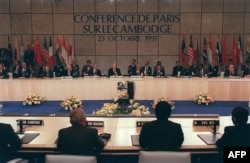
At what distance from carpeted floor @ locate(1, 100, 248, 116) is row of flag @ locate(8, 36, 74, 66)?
2820 mm

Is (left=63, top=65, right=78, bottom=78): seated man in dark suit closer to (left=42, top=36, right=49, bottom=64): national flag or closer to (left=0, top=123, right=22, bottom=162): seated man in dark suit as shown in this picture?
(left=42, top=36, right=49, bottom=64): national flag

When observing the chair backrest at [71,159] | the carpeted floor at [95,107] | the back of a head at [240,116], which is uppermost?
the back of a head at [240,116]

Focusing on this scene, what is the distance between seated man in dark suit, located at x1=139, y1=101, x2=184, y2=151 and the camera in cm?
339

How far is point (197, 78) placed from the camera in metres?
10.1

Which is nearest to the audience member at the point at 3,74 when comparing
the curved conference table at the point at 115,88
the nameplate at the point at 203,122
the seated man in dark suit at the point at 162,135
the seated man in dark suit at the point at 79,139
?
the curved conference table at the point at 115,88

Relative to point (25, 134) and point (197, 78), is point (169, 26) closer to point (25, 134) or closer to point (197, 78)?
point (197, 78)

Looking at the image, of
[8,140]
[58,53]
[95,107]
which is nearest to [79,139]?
[8,140]

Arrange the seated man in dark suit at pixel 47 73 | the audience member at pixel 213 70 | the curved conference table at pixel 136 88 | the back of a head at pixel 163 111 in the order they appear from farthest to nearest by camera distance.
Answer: the audience member at pixel 213 70 → the seated man in dark suit at pixel 47 73 → the curved conference table at pixel 136 88 → the back of a head at pixel 163 111

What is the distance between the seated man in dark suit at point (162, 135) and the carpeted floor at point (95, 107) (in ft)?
16.8

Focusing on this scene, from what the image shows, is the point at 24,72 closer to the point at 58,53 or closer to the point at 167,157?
the point at 58,53

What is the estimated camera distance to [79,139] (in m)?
3.30

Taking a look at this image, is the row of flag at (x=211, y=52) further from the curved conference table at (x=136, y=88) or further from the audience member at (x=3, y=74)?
the audience member at (x=3, y=74)

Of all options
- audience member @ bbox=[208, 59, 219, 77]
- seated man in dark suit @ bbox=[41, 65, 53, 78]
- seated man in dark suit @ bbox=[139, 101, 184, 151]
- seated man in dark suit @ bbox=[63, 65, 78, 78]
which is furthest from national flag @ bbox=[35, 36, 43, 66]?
seated man in dark suit @ bbox=[139, 101, 184, 151]

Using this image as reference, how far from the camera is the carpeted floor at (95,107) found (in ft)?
28.6
